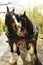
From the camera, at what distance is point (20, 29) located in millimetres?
2363

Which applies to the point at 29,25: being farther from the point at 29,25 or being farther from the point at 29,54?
the point at 29,54

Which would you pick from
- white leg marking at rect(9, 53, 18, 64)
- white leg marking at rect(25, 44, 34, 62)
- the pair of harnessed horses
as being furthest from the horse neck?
white leg marking at rect(9, 53, 18, 64)

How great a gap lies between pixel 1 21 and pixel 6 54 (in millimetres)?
329

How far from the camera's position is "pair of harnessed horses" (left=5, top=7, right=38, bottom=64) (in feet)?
7.57

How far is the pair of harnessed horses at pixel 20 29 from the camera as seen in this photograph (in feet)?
7.57

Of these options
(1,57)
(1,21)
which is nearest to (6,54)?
(1,57)

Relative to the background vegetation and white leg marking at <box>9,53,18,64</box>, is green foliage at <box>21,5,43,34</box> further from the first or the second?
white leg marking at <box>9,53,18,64</box>

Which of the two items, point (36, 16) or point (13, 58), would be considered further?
point (36, 16)

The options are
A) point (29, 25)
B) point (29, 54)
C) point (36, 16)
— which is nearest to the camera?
point (29, 25)

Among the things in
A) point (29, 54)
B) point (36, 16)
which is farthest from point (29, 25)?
point (36, 16)

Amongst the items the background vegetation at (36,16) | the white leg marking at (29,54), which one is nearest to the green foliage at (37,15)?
the background vegetation at (36,16)

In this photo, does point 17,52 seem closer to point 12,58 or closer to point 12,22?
point 12,58

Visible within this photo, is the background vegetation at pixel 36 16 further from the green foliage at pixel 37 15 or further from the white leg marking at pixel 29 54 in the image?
the white leg marking at pixel 29 54

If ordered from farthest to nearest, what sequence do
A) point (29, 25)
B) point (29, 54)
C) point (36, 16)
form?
point (36, 16)
point (29, 54)
point (29, 25)
